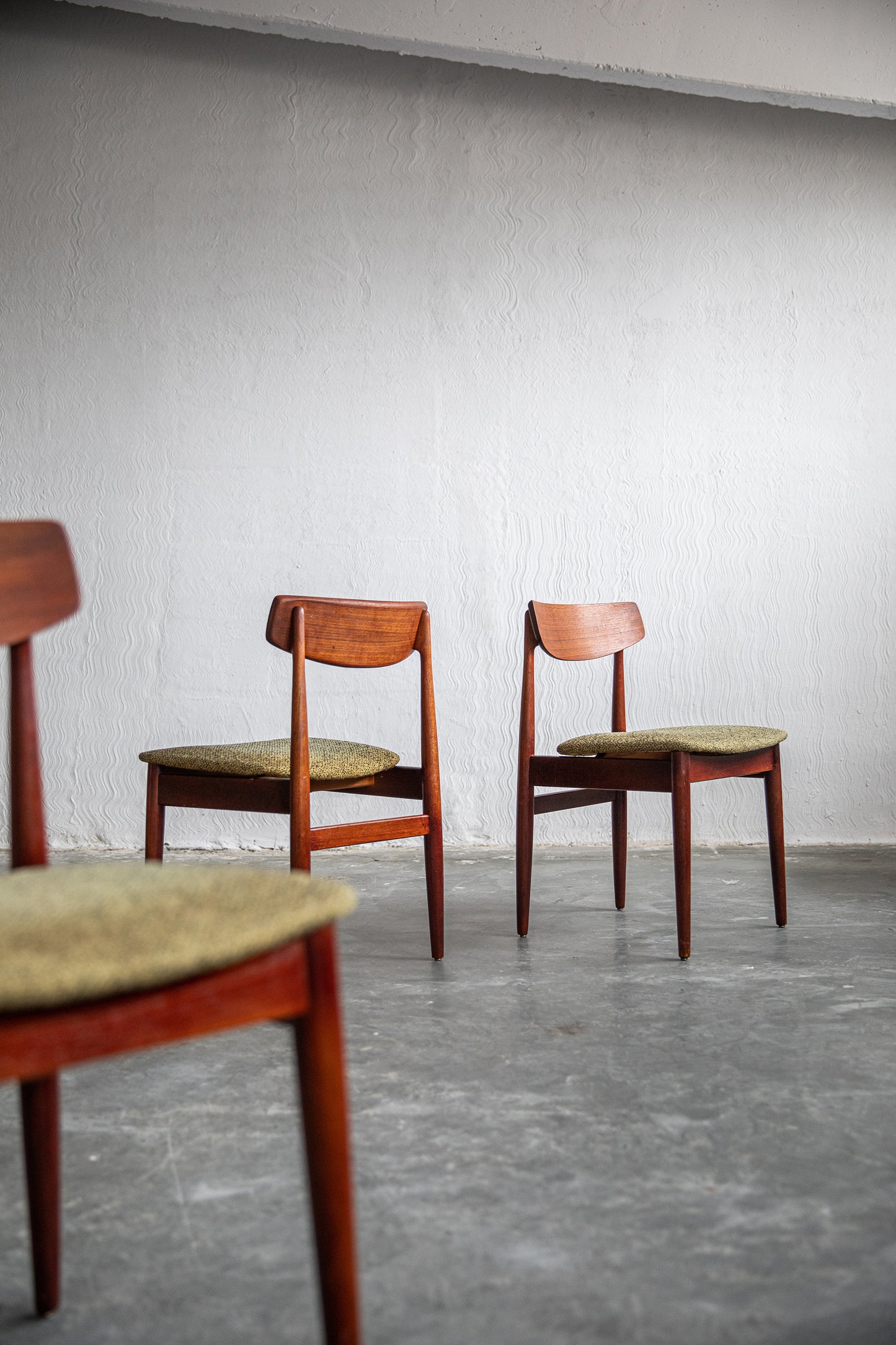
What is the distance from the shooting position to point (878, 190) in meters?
3.95

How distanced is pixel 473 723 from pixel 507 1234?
8.73 ft

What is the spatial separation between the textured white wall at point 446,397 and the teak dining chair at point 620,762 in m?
0.98

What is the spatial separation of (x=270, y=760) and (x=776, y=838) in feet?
4.15

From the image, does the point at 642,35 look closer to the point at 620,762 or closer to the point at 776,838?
the point at 620,762

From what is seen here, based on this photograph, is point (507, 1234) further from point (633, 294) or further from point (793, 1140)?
point (633, 294)

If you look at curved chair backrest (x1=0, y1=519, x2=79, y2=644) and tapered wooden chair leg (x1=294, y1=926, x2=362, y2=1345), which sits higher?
curved chair backrest (x1=0, y1=519, x2=79, y2=644)

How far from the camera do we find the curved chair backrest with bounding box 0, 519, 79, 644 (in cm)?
102

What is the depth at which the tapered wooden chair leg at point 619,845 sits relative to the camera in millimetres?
2781

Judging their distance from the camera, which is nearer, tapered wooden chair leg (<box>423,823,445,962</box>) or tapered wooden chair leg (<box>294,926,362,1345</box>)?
tapered wooden chair leg (<box>294,926,362,1345</box>)

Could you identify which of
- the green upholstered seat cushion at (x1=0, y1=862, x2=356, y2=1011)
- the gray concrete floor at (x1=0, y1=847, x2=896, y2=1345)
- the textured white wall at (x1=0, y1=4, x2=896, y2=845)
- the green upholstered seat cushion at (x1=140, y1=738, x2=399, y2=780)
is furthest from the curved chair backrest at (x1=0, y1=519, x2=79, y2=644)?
the textured white wall at (x1=0, y1=4, x2=896, y2=845)

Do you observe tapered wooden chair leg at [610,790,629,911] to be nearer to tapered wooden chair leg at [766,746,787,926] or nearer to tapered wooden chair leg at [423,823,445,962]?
tapered wooden chair leg at [766,746,787,926]

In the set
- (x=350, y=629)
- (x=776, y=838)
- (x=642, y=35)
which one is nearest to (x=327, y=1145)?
(x=350, y=629)

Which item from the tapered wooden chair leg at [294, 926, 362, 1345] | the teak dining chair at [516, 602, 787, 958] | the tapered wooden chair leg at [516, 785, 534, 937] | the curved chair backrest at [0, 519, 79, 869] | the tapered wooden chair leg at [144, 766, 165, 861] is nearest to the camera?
the tapered wooden chair leg at [294, 926, 362, 1345]

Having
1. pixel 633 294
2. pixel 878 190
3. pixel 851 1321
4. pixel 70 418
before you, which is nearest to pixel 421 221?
pixel 633 294
